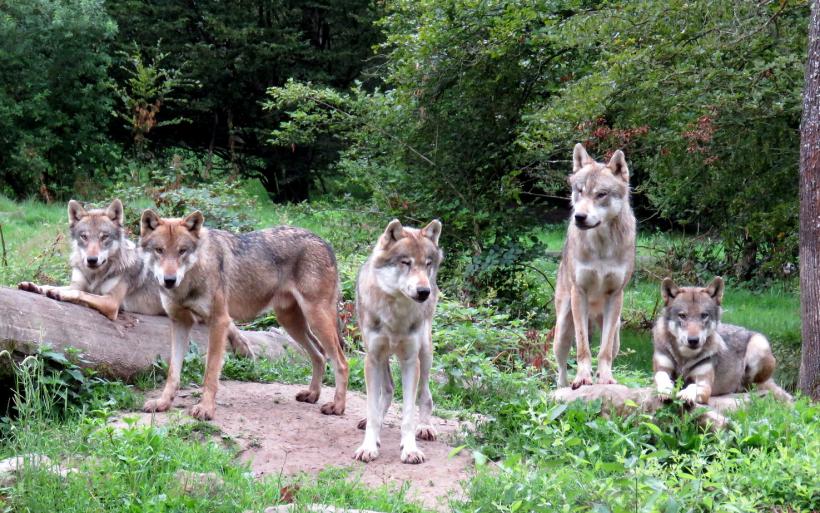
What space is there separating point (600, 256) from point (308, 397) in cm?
297

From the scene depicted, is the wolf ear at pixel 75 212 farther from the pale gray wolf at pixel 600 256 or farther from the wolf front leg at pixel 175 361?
the pale gray wolf at pixel 600 256

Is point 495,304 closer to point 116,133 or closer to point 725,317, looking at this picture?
point 725,317

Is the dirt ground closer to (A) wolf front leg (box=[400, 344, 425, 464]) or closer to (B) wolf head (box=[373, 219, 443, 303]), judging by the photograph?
(A) wolf front leg (box=[400, 344, 425, 464])

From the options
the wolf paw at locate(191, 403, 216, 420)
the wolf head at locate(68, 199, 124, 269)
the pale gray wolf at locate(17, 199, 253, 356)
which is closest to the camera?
the wolf paw at locate(191, 403, 216, 420)

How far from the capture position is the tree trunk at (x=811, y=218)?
848 centimetres

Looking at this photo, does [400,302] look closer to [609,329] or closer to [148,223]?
[609,329]

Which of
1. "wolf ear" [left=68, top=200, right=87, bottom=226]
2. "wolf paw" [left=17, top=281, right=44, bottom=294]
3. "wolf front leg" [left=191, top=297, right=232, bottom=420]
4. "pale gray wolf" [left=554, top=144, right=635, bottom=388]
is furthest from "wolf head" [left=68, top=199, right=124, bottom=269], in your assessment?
"pale gray wolf" [left=554, top=144, right=635, bottom=388]

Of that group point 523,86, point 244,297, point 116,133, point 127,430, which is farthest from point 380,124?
point 116,133

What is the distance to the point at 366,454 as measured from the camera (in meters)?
6.55

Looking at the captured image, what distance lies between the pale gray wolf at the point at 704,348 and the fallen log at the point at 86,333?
4647 millimetres

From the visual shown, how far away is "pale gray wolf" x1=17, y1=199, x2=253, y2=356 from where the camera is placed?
8625mm

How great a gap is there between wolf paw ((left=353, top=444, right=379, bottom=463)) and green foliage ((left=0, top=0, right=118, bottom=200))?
16947 millimetres

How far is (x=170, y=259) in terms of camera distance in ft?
23.7

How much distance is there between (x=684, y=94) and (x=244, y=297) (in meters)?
6.68
